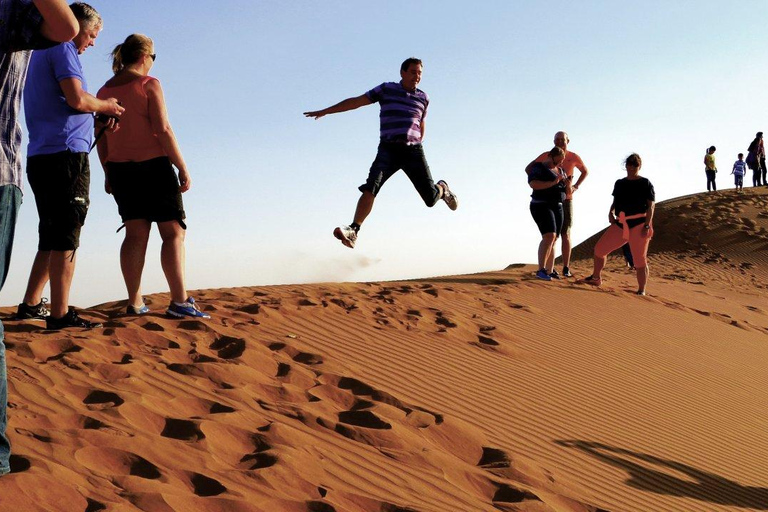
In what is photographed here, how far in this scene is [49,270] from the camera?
565 cm

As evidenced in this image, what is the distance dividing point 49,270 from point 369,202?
12.4ft

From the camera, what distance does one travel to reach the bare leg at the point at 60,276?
5.62 m

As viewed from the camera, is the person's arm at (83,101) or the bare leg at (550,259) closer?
the person's arm at (83,101)

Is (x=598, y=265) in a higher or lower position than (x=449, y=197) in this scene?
lower

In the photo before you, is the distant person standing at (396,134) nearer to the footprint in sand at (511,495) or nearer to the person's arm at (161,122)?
the person's arm at (161,122)

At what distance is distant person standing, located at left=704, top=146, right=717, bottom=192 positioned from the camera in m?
23.6

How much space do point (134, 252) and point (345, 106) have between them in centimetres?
317

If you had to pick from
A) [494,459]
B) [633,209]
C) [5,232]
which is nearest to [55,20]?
[5,232]

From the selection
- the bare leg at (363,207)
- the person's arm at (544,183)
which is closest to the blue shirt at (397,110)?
the bare leg at (363,207)

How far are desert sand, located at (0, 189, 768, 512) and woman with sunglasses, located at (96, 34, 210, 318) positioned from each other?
727mm

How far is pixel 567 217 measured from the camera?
1151 centimetres

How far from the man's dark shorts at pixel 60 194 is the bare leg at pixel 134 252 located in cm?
63

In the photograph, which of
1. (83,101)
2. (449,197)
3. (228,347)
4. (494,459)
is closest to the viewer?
(494,459)

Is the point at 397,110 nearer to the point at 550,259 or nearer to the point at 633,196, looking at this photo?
the point at 633,196
